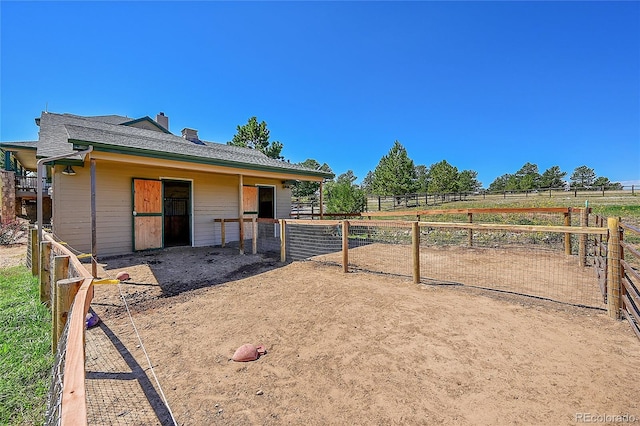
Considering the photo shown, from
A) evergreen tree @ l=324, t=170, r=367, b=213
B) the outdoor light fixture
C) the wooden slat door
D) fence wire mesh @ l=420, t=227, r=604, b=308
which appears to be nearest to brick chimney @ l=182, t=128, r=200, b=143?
Answer: the wooden slat door

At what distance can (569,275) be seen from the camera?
4.66 m

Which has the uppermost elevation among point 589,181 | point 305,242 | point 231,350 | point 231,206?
point 589,181

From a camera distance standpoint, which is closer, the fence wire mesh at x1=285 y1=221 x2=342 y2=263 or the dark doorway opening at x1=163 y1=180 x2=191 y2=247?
the fence wire mesh at x1=285 y1=221 x2=342 y2=263

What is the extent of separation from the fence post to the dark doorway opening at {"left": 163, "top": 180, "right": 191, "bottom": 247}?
28.9 feet

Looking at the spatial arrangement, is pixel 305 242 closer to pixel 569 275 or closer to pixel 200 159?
pixel 200 159

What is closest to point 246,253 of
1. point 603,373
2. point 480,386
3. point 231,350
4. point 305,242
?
point 305,242

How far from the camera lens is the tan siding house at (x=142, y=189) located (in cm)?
592

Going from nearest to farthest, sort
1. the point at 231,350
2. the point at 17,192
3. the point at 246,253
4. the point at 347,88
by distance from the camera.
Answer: the point at 231,350 → the point at 246,253 → the point at 17,192 → the point at 347,88

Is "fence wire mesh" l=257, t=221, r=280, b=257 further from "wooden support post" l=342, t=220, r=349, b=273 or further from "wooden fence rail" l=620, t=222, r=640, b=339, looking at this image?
"wooden fence rail" l=620, t=222, r=640, b=339

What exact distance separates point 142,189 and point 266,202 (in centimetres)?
392

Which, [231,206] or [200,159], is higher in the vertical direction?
[200,159]

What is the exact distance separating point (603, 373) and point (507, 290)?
6.86ft

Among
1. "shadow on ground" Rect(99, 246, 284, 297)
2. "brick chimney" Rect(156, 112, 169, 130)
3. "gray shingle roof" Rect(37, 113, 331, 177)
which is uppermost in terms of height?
"brick chimney" Rect(156, 112, 169, 130)

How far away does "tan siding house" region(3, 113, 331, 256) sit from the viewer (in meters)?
5.92
